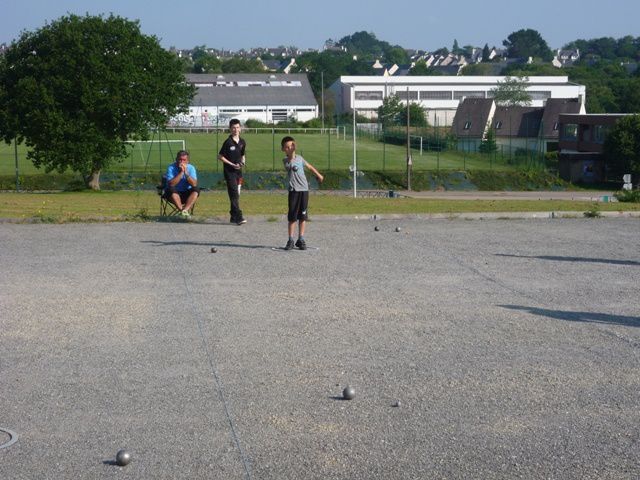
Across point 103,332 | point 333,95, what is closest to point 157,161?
point 103,332

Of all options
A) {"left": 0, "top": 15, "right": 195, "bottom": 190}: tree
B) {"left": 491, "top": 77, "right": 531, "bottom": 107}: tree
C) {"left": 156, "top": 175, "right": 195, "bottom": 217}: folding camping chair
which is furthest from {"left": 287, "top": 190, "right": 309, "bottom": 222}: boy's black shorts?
{"left": 491, "top": 77, "right": 531, "bottom": 107}: tree

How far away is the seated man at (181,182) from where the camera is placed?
57.0 ft

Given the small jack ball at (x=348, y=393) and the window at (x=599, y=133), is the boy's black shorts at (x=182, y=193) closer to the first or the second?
the small jack ball at (x=348, y=393)

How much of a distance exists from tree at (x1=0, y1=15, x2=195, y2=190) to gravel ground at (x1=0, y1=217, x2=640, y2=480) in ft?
69.2

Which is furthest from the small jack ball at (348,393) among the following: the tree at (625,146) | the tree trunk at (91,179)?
the tree at (625,146)

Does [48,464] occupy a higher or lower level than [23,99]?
lower

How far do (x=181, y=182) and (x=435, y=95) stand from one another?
11670cm

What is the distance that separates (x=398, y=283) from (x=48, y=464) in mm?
6448

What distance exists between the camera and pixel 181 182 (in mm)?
17750

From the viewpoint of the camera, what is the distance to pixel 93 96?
3456 cm

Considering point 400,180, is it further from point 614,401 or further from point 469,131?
point 614,401

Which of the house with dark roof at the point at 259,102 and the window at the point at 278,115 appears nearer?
the house with dark roof at the point at 259,102

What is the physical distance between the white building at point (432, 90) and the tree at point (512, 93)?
4.25 meters

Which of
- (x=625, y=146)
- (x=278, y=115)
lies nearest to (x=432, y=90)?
(x=278, y=115)
